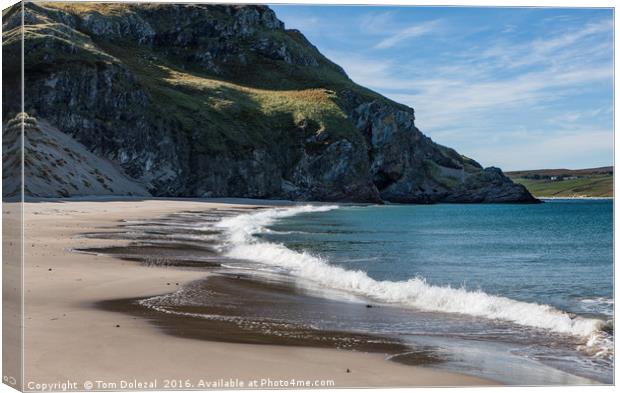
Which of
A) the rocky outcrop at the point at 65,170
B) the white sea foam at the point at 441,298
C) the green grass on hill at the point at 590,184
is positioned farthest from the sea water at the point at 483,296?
the rocky outcrop at the point at 65,170

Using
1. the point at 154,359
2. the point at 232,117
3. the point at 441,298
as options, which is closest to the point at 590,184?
the point at 441,298

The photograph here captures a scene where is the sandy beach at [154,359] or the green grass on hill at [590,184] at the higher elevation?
the green grass on hill at [590,184]

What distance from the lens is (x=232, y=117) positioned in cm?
8444

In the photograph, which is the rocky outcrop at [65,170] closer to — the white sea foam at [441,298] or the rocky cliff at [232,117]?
the rocky cliff at [232,117]

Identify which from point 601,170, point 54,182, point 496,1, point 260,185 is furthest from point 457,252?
point 260,185

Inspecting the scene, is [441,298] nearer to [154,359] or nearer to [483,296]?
[483,296]

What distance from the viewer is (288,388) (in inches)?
235

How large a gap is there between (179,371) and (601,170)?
5.77m

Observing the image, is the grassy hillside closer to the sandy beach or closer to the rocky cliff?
the sandy beach

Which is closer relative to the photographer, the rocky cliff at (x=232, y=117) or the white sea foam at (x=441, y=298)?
the white sea foam at (x=441, y=298)

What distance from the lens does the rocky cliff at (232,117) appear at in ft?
203

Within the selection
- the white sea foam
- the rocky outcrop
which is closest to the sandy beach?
the white sea foam

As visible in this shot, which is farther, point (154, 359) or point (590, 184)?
point (590, 184)

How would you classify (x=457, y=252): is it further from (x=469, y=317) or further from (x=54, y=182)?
(x=54, y=182)
